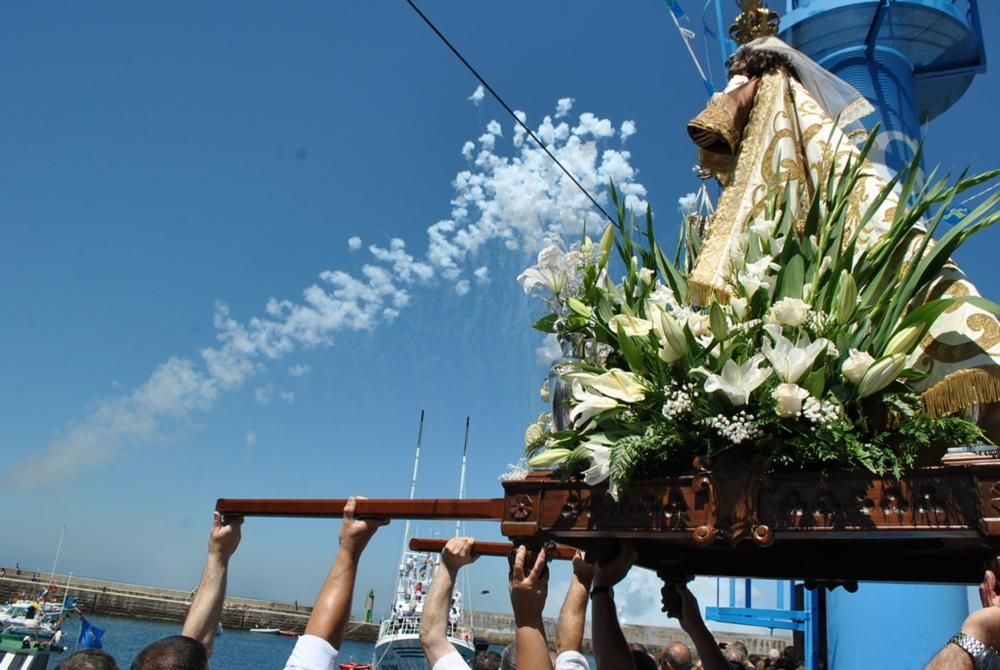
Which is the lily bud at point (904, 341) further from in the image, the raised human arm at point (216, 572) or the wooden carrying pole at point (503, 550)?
the raised human arm at point (216, 572)

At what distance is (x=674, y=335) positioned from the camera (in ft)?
6.72

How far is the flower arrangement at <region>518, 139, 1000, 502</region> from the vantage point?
1835 mm

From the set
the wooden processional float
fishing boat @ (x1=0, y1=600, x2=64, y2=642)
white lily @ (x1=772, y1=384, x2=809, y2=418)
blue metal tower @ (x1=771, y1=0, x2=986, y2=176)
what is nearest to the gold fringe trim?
the wooden processional float

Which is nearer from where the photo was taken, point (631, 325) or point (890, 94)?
point (631, 325)

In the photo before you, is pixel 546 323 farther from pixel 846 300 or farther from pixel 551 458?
pixel 846 300

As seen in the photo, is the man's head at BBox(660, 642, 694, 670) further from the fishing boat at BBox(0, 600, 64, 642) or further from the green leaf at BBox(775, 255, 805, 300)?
the fishing boat at BBox(0, 600, 64, 642)

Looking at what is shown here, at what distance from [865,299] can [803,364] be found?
362mm

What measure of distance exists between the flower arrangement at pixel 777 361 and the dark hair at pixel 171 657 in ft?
3.70

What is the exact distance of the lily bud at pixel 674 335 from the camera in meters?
2.04

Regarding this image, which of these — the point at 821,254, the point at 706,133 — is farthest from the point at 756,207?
the point at 821,254

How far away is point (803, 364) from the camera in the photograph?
6.14 feet

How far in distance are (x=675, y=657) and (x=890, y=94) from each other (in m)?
6.50

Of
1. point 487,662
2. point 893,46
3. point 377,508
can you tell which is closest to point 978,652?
point 377,508

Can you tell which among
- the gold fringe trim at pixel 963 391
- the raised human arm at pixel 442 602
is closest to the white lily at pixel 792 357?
the gold fringe trim at pixel 963 391
